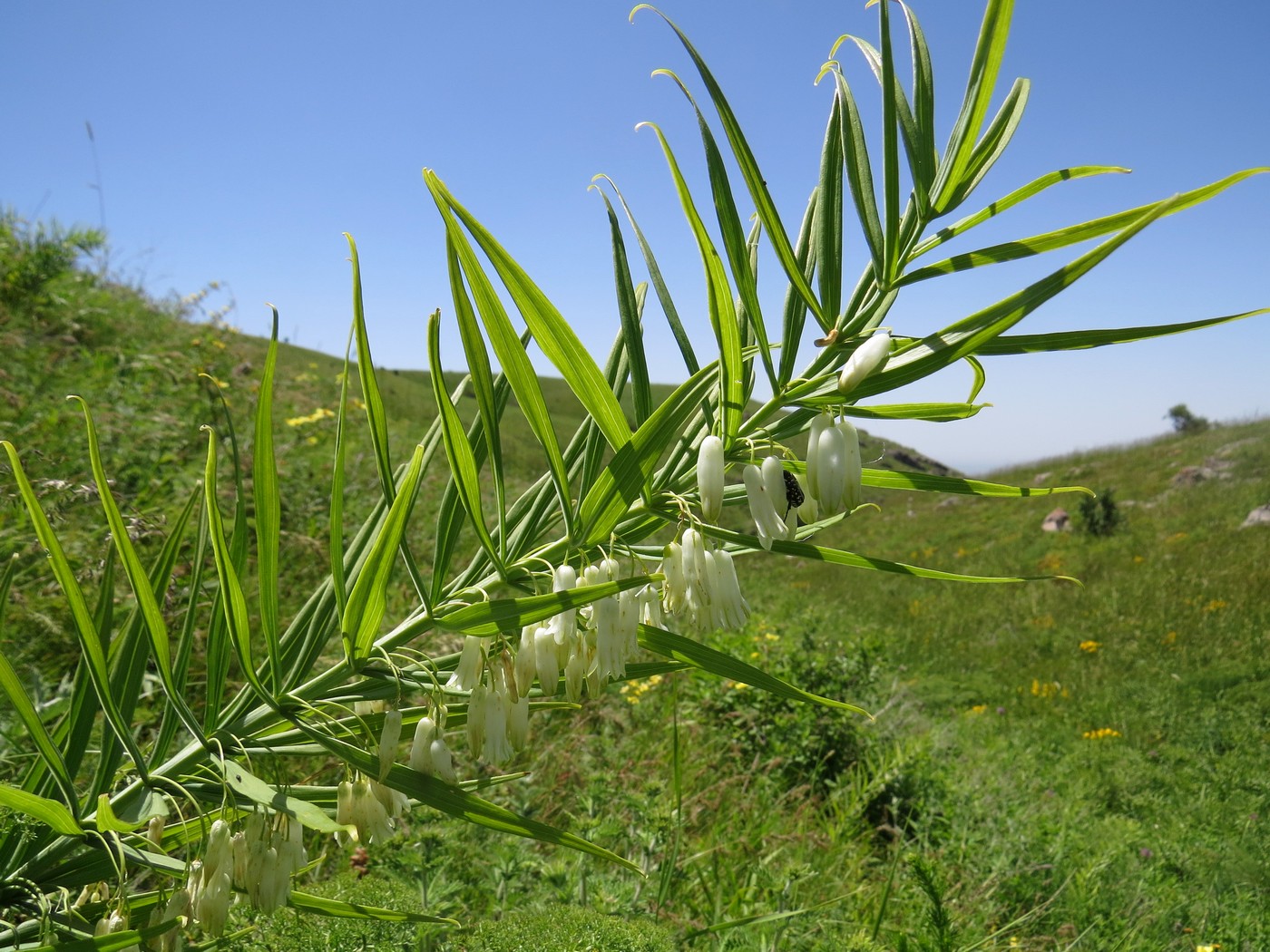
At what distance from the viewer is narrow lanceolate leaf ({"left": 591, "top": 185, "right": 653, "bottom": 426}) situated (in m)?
1.01

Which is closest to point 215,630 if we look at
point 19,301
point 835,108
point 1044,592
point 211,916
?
point 211,916

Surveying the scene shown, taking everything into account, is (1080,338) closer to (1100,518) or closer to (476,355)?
(476,355)

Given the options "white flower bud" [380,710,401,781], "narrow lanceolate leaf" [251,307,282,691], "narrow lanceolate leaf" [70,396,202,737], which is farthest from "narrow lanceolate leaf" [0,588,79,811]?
"white flower bud" [380,710,401,781]

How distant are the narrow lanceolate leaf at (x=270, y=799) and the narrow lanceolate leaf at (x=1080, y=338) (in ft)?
3.41

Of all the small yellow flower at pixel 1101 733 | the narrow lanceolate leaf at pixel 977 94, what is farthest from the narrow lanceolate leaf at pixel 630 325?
the small yellow flower at pixel 1101 733

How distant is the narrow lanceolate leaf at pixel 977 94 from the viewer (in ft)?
2.94

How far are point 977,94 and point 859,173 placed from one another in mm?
168

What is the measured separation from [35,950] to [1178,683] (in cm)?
873

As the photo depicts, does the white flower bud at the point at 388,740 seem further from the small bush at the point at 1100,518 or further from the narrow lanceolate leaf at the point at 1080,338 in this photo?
the small bush at the point at 1100,518

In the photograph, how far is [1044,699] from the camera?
7379mm

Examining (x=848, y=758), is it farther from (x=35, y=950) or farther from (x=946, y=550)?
(x=946, y=550)

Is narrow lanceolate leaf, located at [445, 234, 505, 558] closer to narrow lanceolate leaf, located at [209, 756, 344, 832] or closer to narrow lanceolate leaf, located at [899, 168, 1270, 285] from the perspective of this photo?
narrow lanceolate leaf, located at [209, 756, 344, 832]

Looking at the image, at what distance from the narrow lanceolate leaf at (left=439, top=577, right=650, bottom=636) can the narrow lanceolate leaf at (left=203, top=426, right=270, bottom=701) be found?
0.23 metres

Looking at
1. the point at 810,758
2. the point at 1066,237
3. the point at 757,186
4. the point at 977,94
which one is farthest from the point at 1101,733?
the point at 757,186
